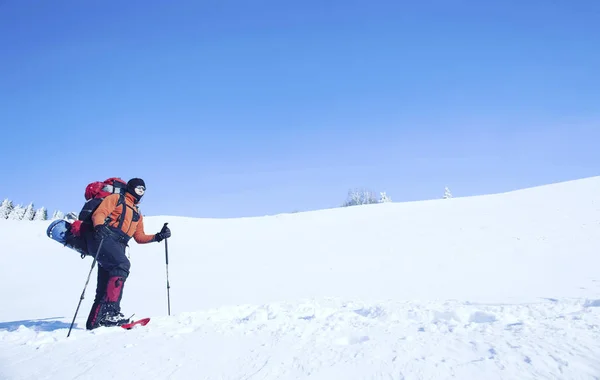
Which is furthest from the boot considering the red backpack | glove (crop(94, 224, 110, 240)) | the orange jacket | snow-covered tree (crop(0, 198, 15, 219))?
snow-covered tree (crop(0, 198, 15, 219))

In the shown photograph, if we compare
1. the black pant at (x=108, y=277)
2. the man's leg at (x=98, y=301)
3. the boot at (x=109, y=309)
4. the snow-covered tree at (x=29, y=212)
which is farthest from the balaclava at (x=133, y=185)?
the snow-covered tree at (x=29, y=212)

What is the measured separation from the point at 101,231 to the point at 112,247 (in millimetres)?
372

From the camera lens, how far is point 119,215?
242 inches

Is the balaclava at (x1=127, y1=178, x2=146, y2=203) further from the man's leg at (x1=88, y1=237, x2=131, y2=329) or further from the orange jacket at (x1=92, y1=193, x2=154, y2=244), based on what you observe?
the man's leg at (x1=88, y1=237, x2=131, y2=329)

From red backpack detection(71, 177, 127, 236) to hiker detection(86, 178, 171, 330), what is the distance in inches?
5.6

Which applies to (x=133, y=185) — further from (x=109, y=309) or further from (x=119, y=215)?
(x=109, y=309)

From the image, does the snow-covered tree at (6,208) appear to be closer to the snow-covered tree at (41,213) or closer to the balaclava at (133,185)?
the snow-covered tree at (41,213)

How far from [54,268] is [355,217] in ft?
49.0

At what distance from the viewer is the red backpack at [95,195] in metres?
6.04

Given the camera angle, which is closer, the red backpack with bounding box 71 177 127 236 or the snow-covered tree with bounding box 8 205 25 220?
the red backpack with bounding box 71 177 127 236

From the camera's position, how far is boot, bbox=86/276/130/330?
5.53 meters

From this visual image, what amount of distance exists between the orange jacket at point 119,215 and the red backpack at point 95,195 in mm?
121

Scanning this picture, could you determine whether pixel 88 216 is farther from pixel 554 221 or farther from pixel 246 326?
pixel 554 221

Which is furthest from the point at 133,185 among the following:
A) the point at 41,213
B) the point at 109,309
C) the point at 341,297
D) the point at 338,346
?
the point at 41,213
